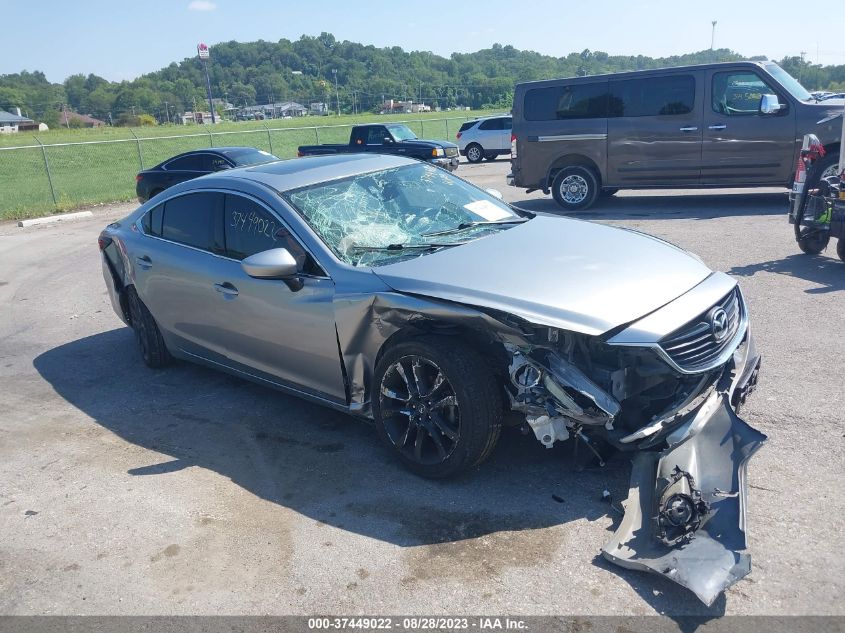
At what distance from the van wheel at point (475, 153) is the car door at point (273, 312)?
23477 millimetres

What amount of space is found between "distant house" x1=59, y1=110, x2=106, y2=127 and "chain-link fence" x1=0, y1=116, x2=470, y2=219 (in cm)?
3431

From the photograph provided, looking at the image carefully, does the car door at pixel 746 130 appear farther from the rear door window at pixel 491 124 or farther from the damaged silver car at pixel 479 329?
the rear door window at pixel 491 124

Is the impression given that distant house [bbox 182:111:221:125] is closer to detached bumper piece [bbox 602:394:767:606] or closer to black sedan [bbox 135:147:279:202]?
black sedan [bbox 135:147:279:202]

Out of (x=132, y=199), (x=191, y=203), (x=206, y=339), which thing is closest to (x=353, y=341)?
(x=206, y=339)

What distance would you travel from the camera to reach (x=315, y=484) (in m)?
4.21

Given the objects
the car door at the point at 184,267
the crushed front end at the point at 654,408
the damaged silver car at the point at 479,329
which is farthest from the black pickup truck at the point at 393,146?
the crushed front end at the point at 654,408

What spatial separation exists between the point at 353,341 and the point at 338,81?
104993mm

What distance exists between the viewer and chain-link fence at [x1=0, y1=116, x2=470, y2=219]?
20898 millimetres

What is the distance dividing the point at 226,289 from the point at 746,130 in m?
9.89

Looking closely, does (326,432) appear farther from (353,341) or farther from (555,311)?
(555,311)

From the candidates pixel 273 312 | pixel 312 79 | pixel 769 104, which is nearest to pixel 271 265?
pixel 273 312

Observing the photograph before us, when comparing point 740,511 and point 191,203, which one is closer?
point 740,511

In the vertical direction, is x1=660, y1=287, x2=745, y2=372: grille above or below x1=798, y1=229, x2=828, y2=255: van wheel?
above

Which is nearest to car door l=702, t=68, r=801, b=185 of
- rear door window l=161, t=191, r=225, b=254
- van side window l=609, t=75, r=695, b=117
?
van side window l=609, t=75, r=695, b=117
